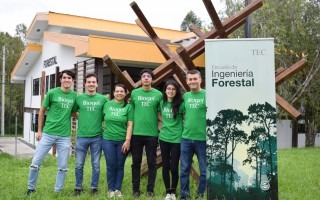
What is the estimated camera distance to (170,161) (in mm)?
4730

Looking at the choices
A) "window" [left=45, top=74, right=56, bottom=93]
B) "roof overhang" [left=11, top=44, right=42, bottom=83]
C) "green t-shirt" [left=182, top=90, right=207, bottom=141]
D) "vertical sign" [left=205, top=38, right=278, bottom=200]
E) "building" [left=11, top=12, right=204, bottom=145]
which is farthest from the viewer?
"roof overhang" [left=11, top=44, right=42, bottom=83]

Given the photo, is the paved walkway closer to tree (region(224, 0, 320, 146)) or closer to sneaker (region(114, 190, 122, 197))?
tree (region(224, 0, 320, 146))

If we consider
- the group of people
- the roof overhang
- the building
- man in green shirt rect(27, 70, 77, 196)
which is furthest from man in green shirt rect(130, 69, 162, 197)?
the roof overhang

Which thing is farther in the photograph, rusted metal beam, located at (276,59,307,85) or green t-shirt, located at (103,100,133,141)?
rusted metal beam, located at (276,59,307,85)

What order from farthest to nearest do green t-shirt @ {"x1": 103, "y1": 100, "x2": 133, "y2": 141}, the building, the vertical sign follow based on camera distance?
the building
green t-shirt @ {"x1": 103, "y1": 100, "x2": 133, "y2": 141}
the vertical sign

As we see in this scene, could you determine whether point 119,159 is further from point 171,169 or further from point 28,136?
point 28,136

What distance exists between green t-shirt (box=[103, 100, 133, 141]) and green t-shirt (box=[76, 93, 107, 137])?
143mm

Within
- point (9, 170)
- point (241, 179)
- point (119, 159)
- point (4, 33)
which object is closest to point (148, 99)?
point (119, 159)

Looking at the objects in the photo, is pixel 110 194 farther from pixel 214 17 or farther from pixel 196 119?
pixel 214 17

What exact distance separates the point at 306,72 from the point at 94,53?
8.64 m

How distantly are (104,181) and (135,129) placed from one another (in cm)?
193

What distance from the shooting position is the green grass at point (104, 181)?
5262mm

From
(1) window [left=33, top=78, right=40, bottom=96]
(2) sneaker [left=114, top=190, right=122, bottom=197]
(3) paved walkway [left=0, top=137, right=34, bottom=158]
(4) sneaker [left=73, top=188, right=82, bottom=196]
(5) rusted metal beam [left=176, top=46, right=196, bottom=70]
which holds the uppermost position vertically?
(1) window [left=33, top=78, right=40, bottom=96]

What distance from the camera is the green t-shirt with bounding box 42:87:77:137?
4973 mm
